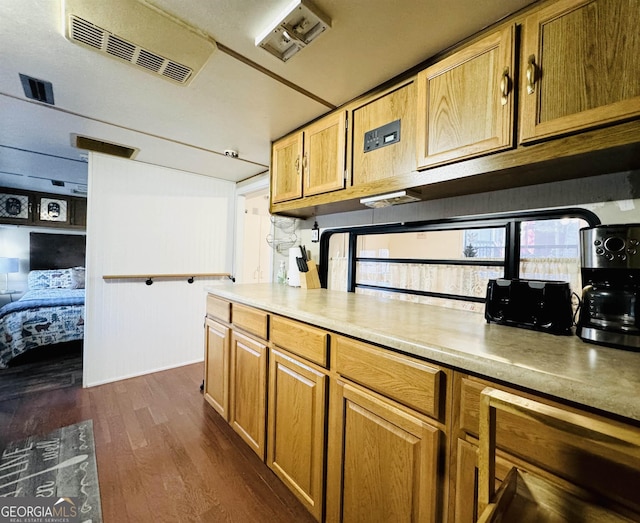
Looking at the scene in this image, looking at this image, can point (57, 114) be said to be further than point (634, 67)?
Yes

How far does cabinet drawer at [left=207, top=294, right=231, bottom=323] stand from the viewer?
2.00m

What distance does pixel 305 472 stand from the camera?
1.35 m

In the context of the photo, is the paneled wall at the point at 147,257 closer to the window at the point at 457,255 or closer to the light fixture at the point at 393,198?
the window at the point at 457,255

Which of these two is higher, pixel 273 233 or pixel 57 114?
pixel 57 114

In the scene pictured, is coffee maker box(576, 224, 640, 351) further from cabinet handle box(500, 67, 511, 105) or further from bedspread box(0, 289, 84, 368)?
bedspread box(0, 289, 84, 368)

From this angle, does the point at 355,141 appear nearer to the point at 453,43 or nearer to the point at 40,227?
the point at 453,43

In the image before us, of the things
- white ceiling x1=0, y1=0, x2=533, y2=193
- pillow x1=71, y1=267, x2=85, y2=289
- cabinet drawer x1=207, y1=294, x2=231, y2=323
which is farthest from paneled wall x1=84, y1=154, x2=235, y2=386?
pillow x1=71, y1=267, x2=85, y2=289

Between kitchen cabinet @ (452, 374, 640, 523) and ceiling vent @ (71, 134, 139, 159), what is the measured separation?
118 inches

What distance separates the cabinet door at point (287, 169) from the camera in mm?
2012

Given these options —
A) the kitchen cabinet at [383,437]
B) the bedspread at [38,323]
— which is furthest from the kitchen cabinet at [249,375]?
the bedspread at [38,323]

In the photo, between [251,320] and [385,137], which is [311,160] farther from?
[251,320]

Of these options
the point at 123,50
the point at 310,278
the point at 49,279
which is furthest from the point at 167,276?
the point at 49,279

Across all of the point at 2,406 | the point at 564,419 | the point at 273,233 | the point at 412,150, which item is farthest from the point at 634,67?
the point at 2,406

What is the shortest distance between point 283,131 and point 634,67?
178cm
